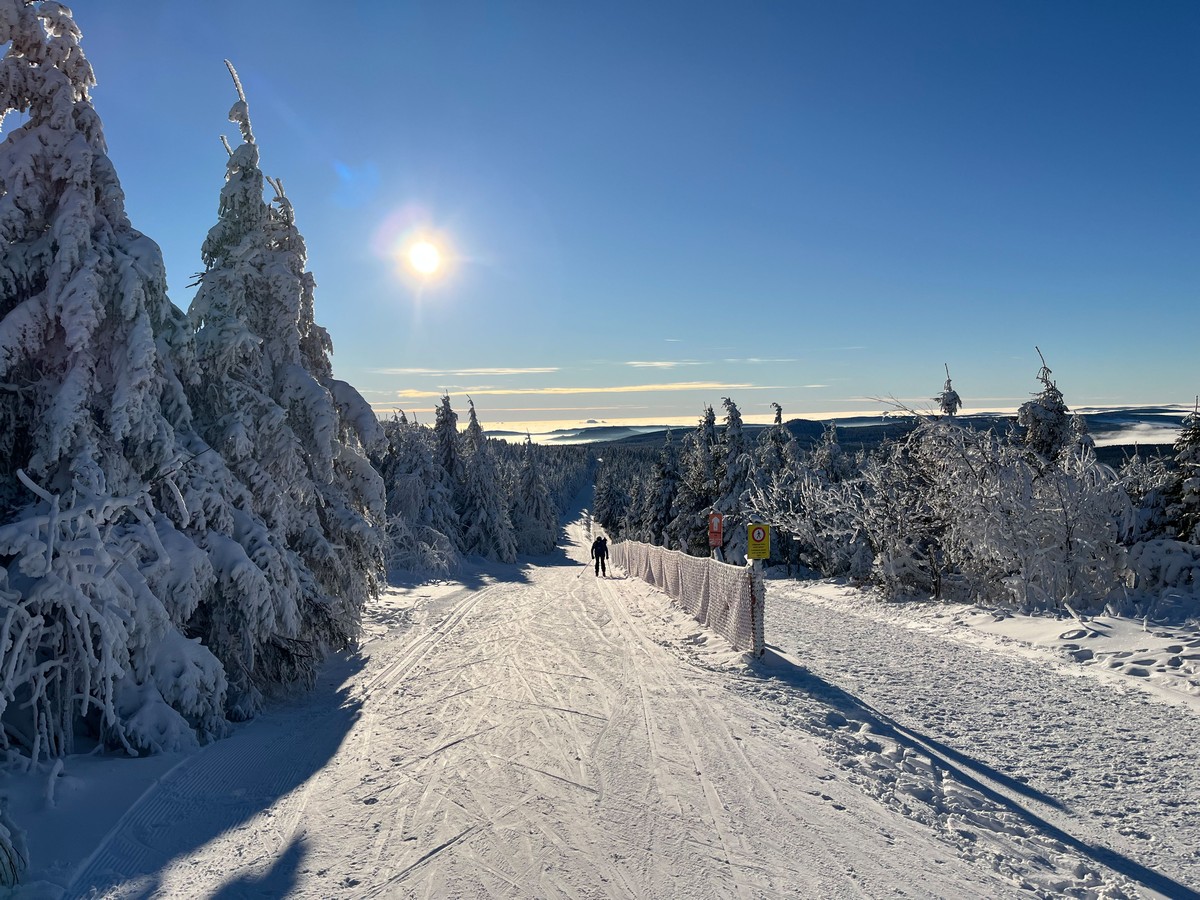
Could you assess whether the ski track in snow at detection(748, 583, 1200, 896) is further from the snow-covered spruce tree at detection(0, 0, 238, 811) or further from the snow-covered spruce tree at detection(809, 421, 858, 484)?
the snow-covered spruce tree at detection(809, 421, 858, 484)

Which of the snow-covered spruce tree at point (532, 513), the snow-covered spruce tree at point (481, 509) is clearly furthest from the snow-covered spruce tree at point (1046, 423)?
the snow-covered spruce tree at point (532, 513)

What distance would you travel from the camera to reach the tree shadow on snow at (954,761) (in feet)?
14.9

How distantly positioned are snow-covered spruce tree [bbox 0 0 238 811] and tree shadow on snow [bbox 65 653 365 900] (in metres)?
0.59

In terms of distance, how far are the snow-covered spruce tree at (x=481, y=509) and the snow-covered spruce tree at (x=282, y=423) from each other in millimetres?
29557

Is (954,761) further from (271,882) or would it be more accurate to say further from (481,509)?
(481,509)

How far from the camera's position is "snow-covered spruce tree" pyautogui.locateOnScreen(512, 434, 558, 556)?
180 ft

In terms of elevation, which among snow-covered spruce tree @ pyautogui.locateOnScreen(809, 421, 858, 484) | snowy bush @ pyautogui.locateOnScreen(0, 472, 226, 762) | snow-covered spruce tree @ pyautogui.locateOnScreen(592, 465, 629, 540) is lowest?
snow-covered spruce tree @ pyautogui.locateOnScreen(592, 465, 629, 540)

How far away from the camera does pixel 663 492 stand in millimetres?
47500

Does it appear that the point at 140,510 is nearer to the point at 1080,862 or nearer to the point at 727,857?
the point at 727,857

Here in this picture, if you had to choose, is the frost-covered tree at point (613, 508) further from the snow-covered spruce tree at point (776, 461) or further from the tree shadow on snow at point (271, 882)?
the tree shadow on snow at point (271, 882)

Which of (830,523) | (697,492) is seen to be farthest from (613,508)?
(830,523)

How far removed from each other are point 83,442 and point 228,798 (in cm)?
388

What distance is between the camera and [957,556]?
52.5 feet

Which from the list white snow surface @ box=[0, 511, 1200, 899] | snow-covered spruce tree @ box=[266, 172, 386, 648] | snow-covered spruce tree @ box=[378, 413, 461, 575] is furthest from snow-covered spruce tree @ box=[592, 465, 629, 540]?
white snow surface @ box=[0, 511, 1200, 899]
